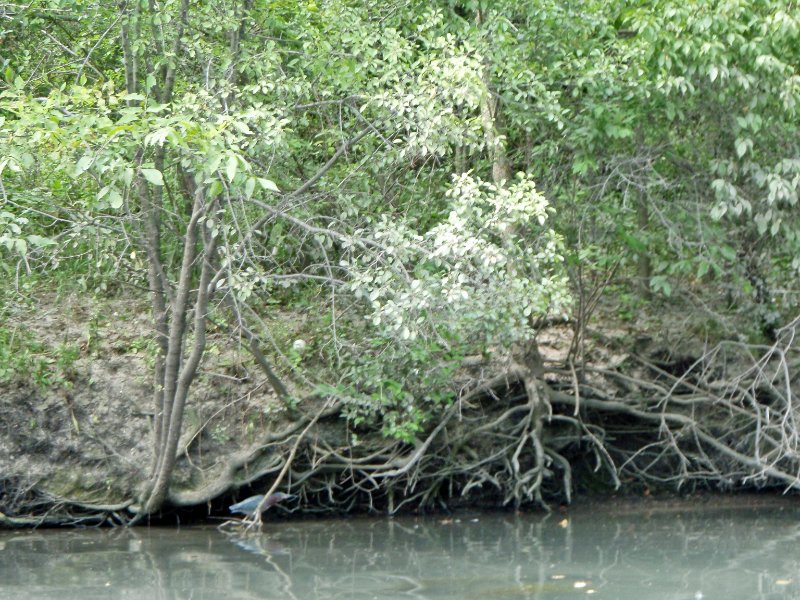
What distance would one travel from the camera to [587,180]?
30.6 feet

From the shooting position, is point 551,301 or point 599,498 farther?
point 599,498

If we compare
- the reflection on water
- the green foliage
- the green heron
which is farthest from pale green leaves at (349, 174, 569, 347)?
the green heron

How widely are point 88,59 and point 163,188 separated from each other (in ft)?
3.74

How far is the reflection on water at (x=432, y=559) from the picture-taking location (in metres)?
7.08

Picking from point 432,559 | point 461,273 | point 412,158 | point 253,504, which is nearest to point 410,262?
point 461,273

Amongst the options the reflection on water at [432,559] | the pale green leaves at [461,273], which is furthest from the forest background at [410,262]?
the reflection on water at [432,559]

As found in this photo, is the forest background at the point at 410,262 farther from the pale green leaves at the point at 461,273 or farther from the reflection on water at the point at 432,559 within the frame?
the reflection on water at the point at 432,559

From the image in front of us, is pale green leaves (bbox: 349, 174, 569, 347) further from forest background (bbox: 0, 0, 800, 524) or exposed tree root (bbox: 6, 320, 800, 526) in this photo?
exposed tree root (bbox: 6, 320, 800, 526)

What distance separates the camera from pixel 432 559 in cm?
792

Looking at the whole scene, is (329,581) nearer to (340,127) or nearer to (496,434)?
(496,434)

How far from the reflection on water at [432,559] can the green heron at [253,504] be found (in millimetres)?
207

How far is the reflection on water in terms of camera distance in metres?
7.08

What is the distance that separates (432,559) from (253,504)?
5.48 feet

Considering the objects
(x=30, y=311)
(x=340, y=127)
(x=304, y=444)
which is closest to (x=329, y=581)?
(x=304, y=444)
